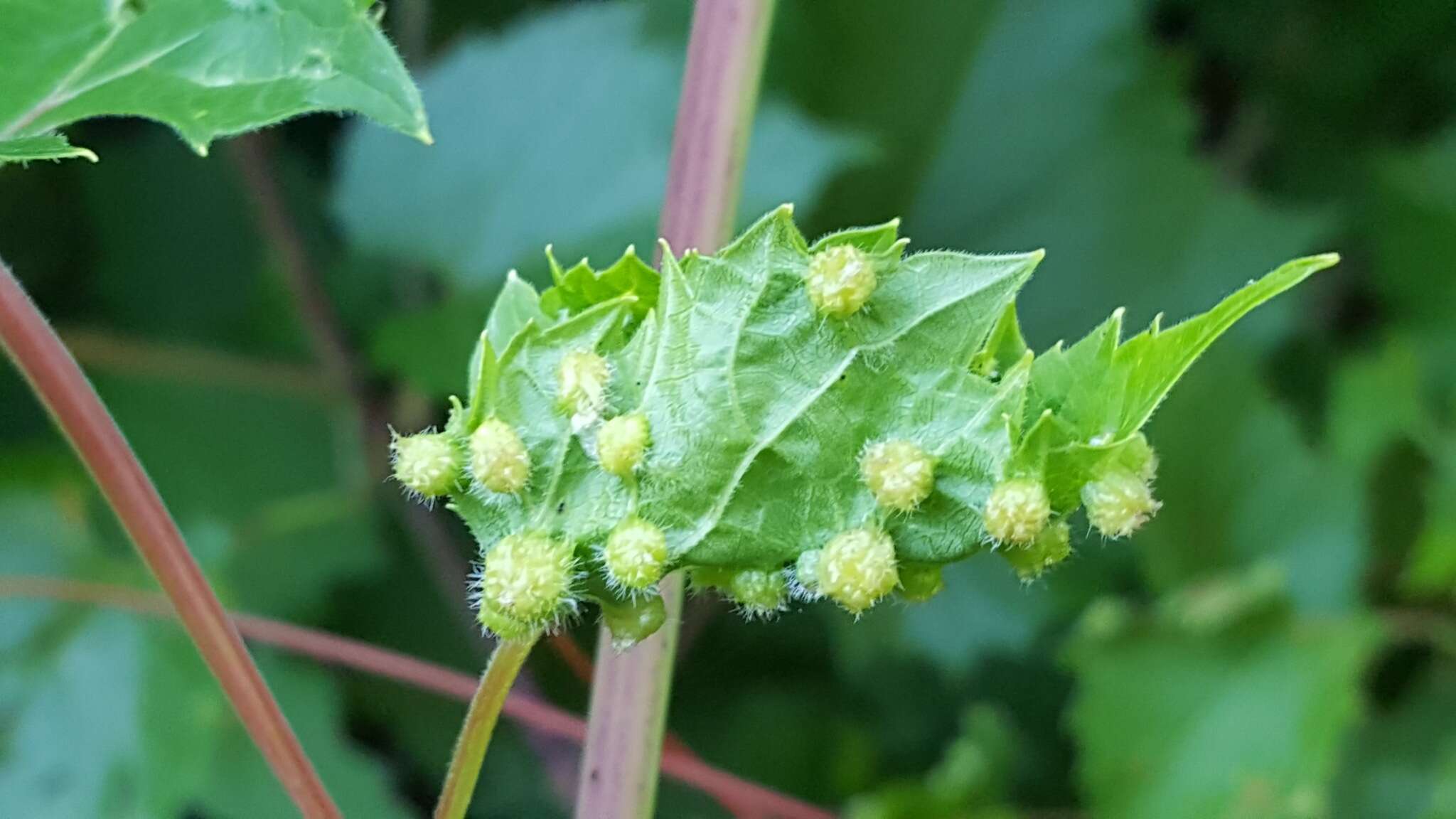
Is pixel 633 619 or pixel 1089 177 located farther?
pixel 1089 177

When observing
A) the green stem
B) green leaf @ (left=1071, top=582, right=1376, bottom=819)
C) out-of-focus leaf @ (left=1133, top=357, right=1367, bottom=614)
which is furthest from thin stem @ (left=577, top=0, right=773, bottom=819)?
out-of-focus leaf @ (left=1133, top=357, right=1367, bottom=614)

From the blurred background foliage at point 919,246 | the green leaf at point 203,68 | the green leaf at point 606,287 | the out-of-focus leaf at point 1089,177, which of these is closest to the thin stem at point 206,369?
the blurred background foliage at point 919,246

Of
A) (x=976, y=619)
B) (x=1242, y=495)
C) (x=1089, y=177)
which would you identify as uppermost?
(x=1089, y=177)

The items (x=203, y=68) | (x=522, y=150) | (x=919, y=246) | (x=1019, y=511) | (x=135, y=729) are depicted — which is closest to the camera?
(x=1019, y=511)

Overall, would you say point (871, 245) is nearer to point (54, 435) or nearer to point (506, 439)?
point (506, 439)

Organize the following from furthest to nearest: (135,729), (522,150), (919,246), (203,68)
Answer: (919,246), (522,150), (135,729), (203,68)

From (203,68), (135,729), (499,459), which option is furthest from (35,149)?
(135,729)

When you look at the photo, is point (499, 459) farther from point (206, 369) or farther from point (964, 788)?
point (206, 369)
